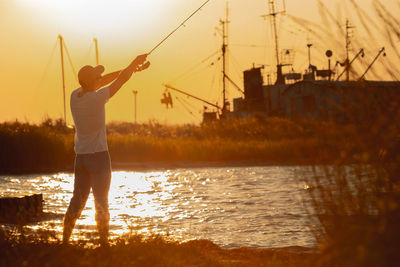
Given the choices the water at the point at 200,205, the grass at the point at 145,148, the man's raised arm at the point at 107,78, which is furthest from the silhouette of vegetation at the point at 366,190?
the grass at the point at 145,148

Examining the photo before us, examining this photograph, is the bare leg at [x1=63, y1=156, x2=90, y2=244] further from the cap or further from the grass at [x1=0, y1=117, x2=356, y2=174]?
the grass at [x1=0, y1=117, x2=356, y2=174]

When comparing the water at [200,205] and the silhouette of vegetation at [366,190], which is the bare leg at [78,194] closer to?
the water at [200,205]

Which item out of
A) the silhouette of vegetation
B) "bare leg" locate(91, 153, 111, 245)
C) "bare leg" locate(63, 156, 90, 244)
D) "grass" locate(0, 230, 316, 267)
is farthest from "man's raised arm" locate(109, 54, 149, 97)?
the silhouette of vegetation

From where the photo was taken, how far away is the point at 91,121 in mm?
6266

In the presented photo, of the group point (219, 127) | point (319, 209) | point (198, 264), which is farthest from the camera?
point (219, 127)

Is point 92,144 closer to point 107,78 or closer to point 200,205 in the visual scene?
point 107,78

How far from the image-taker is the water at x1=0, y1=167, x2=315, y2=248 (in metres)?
8.98

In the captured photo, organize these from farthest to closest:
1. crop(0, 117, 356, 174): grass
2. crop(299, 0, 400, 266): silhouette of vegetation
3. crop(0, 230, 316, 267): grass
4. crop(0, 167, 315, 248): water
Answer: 1. crop(0, 117, 356, 174): grass
2. crop(0, 167, 315, 248): water
3. crop(0, 230, 316, 267): grass
4. crop(299, 0, 400, 266): silhouette of vegetation

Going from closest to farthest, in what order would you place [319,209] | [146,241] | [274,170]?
[319,209]
[146,241]
[274,170]

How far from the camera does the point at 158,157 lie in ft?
92.7

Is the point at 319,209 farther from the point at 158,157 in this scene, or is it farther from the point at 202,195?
the point at 158,157

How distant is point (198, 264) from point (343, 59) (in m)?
2.33

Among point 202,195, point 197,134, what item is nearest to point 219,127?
point 197,134

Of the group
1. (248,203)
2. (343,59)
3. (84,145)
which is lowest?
(248,203)
